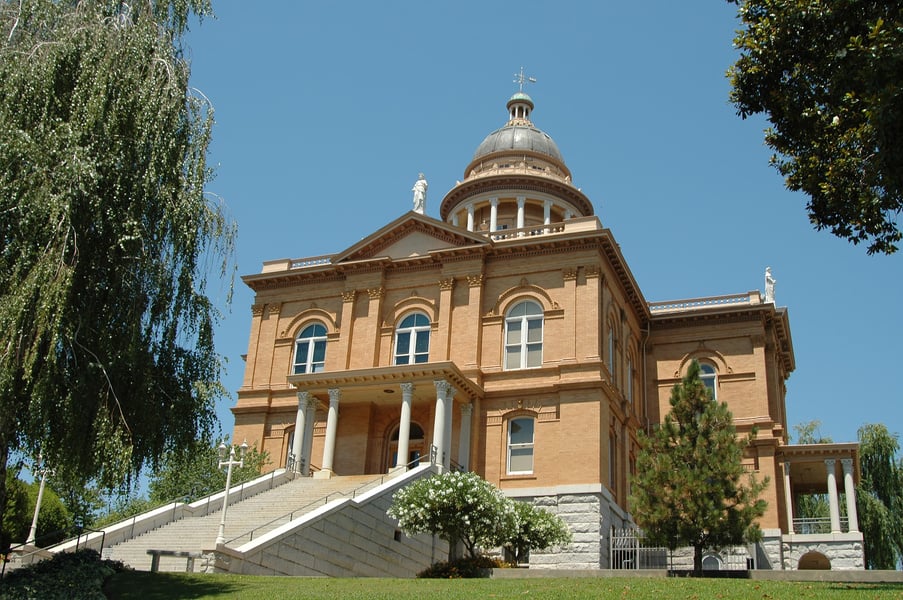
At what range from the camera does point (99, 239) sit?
59.3 ft

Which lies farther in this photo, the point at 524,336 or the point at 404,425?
the point at 524,336

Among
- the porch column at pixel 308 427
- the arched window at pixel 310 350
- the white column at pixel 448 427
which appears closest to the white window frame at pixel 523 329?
the white column at pixel 448 427

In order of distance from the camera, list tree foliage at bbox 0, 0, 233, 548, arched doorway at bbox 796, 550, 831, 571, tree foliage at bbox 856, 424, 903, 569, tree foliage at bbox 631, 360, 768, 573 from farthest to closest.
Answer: tree foliage at bbox 856, 424, 903, 569
arched doorway at bbox 796, 550, 831, 571
tree foliage at bbox 631, 360, 768, 573
tree foliage at bbox 0, 0, 233, 548

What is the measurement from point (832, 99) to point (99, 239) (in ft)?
44.3

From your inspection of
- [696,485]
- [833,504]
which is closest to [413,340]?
[696,485]

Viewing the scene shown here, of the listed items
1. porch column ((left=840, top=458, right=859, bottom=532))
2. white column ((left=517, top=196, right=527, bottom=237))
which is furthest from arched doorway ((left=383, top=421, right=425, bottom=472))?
porch column ((left=840, top=458, right=859, bottom=532))

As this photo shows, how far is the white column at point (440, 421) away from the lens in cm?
3319

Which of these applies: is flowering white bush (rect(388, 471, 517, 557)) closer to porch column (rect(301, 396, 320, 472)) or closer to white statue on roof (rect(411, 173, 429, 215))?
porch column (rect(301, 396, 320, 472))

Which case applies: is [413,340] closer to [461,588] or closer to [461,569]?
[461,569]

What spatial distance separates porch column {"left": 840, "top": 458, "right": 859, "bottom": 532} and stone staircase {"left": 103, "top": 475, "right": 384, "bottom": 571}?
62.7 feet

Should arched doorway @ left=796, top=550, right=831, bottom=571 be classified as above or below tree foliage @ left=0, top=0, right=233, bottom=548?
below

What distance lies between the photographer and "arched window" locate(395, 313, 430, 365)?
126 feet

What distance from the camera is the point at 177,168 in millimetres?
19016

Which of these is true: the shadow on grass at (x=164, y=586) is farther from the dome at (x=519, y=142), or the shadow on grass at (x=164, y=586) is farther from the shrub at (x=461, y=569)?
the dome at (x=519, y=142)
